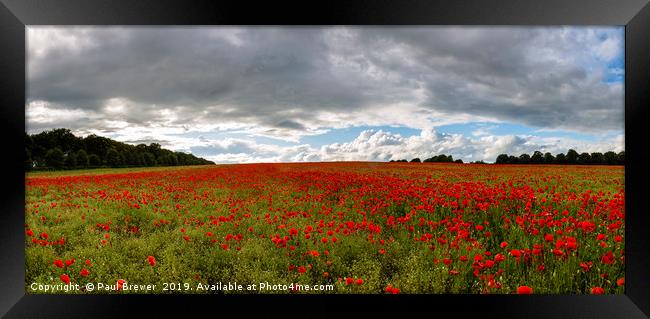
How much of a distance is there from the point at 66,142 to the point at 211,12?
5187mm

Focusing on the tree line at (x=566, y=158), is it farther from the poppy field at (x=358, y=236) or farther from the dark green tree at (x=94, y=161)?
the dark green tree at (x=94, y=161)

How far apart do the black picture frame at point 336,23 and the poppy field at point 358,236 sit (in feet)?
0.46

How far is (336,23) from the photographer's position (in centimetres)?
381

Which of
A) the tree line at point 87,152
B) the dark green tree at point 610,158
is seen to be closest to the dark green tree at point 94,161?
the tree line at point 87,152

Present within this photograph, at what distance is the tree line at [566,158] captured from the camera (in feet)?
16.4

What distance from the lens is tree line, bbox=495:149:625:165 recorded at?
16.4 ft

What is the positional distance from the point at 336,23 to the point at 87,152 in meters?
6.99

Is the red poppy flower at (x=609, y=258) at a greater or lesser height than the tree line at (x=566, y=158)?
lesser

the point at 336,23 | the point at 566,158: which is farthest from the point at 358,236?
the point at 566,158

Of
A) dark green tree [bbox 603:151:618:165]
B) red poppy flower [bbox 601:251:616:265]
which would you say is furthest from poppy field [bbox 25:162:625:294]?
dark green tree [bbox 603:151:618:165]

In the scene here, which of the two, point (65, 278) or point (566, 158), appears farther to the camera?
point (566, 158)

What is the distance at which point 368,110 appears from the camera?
218 inches

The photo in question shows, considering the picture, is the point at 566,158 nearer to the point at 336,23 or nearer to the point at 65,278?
the point at 336,23

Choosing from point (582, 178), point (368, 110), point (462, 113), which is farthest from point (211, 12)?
point (582, 178)
